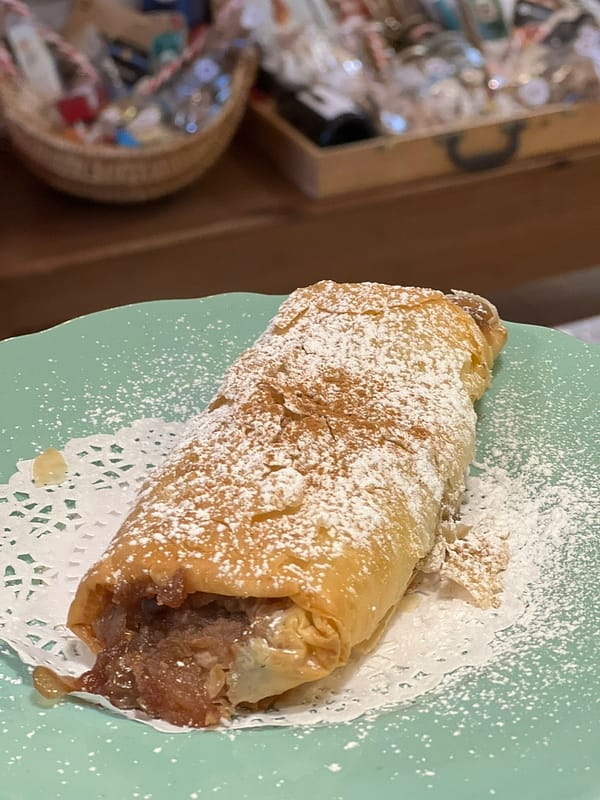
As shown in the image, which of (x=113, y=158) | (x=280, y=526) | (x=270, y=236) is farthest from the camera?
(x=270, y=236)

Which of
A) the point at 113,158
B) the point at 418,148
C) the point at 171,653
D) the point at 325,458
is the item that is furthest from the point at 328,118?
the point at 171,653

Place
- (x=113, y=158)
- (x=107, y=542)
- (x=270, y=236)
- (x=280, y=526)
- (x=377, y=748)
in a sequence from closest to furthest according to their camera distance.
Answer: (x=377, y=748) → (x=280, y=526) → (x=107, y=542) → (x=113, y=158) → (x=270, y=236)

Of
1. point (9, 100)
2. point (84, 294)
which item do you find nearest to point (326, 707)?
point (84, 294)

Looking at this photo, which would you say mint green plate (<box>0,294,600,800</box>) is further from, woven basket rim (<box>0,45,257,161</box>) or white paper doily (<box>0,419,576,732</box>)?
woven basket rim (<box>0,45,257,161</box>)

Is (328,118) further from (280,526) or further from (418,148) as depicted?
(280,526)

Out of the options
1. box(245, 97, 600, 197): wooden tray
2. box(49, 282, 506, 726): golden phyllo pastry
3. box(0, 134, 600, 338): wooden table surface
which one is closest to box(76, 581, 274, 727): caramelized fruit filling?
box(49, 282, 506, 726): golden phyllo pastry

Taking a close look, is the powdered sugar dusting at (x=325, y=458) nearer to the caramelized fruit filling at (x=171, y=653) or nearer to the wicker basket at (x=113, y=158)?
the caramelized fruit filling at (x=171, y=653)

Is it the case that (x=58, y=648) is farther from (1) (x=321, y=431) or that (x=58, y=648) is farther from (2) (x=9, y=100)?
(2) (x=9, y=100)
